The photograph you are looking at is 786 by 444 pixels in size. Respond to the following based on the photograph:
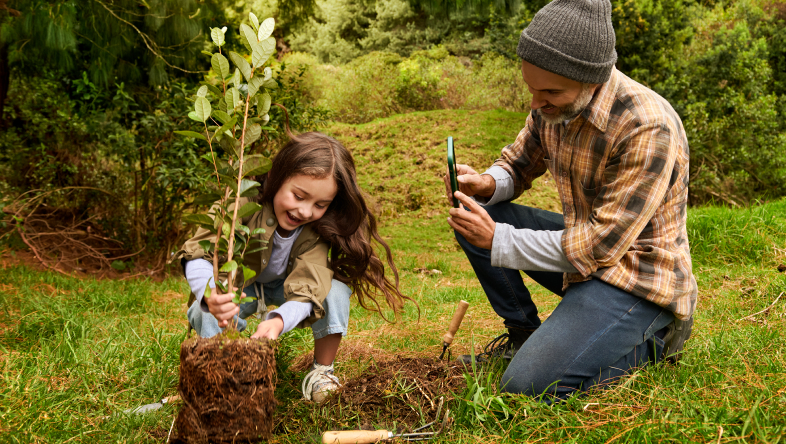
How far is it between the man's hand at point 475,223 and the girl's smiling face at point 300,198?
518 mm

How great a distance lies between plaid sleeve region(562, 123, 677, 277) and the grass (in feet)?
1.63

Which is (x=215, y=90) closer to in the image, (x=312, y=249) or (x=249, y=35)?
(x=249, y=35)

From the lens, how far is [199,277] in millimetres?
2055

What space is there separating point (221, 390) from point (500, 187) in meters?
1.52

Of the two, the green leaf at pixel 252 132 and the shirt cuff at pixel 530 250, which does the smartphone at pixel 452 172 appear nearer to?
the shirt cuff at pixel 530 250

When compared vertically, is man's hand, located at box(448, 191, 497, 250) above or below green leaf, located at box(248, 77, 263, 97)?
below

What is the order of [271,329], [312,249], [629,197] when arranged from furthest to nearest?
[312,249]
[629,197]
[271,329]

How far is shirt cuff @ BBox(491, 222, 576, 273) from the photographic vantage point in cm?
209

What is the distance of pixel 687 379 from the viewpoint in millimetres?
2098

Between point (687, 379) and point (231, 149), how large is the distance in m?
1.87

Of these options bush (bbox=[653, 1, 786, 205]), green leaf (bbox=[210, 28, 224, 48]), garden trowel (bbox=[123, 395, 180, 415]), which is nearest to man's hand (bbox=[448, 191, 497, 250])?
green leaf (bbox=[210, 28, 224, 48])

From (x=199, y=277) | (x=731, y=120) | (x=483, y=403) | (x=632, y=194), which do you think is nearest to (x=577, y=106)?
(x=632, y=194)

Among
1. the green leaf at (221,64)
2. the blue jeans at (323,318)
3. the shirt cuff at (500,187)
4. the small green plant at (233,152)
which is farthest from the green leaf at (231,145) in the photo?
the shirt cuff at (500,187)

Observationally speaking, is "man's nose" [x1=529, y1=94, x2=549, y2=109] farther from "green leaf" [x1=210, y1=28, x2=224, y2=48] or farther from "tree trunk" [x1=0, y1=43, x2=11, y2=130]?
"tree trunk" [x1=0, y1=43, x2=11, y2=130]
